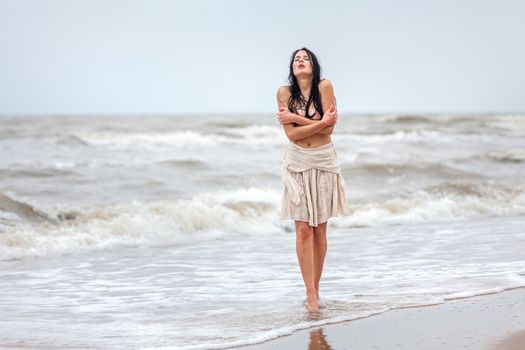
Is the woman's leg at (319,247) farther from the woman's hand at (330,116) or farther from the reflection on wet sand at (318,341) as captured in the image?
the reflection on wet sand at (318,341)

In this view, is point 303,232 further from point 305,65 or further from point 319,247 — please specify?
point 305,65

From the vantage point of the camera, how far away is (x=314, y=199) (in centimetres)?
575

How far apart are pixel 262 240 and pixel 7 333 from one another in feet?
18.3

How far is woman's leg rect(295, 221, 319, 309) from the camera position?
5797mm

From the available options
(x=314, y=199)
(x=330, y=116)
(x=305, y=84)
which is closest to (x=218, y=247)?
(x=314, y=199)

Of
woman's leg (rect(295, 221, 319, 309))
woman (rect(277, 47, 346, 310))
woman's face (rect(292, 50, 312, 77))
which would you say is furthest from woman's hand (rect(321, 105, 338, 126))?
woman's leg (rect(295, 221, 319, 309))

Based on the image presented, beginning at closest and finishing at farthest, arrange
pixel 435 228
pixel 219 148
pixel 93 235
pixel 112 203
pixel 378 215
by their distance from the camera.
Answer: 1. pixel 93 235
2. pixel 435 228
3. pixel 378 215
4. pixel 112 203
5. pixel 219 148

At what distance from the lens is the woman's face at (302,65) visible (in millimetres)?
5762

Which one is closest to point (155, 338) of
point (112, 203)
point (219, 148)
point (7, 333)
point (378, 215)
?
point (7, 333)

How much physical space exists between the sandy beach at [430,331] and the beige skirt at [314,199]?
0.84m

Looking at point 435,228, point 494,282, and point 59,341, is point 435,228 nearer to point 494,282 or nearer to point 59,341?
point 494,282

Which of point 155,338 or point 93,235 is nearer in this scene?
point 155,338

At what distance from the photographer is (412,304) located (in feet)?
18.8

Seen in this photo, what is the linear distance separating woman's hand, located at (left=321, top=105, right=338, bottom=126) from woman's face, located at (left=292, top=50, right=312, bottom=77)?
324mm
